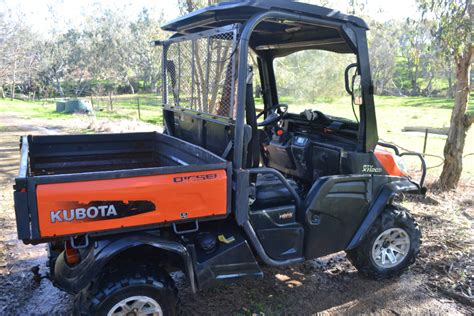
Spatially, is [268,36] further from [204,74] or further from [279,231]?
[279,231]

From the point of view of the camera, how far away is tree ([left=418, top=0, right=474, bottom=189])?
20.2 ft

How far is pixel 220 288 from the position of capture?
3.89 metres

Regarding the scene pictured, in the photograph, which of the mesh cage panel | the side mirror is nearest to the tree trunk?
the side mirror

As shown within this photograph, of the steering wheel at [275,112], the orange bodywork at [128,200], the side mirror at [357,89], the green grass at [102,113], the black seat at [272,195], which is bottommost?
the green grass at [102,113]

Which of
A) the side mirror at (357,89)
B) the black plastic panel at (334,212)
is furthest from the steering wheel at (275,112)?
the black plastic panel at (334,212)

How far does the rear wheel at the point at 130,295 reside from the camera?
2.81 m

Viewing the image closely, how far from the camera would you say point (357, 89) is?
363 cm

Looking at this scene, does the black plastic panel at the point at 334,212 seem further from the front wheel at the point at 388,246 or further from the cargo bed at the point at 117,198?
the cargo bed at the point at 117,198

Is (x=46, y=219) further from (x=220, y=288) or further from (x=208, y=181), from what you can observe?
(x=220, y=288)

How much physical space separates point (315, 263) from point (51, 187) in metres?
2.86

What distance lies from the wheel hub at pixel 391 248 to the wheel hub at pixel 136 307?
2100 mm

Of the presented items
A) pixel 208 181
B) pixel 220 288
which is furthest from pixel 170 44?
pixel 220 288

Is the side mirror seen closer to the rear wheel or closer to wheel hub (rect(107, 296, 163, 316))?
the rear wheel

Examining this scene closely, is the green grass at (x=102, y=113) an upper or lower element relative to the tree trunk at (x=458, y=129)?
lower
